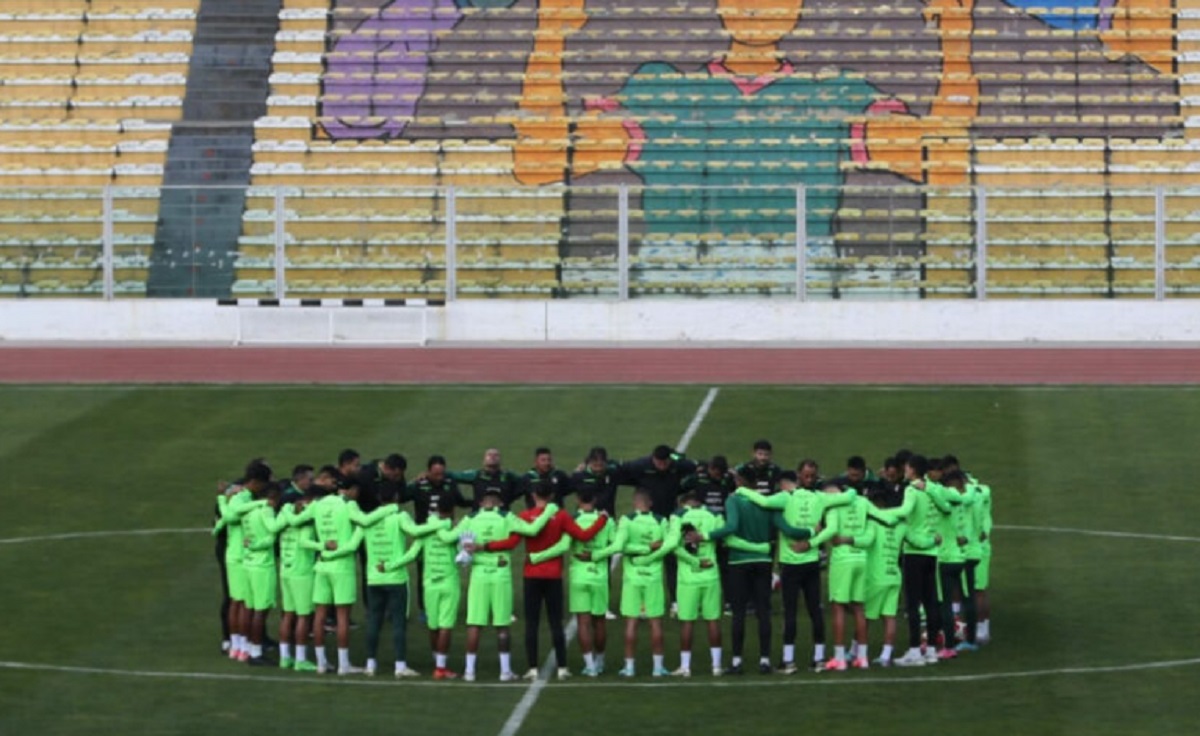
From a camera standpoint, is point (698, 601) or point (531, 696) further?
point (698, 601)

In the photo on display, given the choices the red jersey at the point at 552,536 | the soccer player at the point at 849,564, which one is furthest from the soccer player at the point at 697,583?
the soccer player at the point at 849,564

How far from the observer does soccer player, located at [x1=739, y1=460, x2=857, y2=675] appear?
65.5ft

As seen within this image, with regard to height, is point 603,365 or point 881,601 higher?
point 603,365

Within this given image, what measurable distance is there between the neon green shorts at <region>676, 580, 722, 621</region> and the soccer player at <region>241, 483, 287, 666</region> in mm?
3286

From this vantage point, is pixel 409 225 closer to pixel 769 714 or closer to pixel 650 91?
pixel 650 91

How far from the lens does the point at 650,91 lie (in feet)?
152

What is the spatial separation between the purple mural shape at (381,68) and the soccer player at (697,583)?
2660 centimetres

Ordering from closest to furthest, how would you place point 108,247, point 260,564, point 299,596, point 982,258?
point 299,596
point 260,564
point 982,258
point 108,247

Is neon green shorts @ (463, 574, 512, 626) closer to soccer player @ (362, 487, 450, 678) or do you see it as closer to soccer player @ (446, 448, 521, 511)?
soccer player @ (362, 487, 450, 678)

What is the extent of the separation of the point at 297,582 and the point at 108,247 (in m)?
22.1

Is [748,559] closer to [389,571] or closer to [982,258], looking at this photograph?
[389,571]

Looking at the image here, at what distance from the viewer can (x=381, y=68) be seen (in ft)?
155

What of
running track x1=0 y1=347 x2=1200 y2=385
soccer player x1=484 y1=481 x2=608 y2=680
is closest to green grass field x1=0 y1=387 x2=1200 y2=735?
soccer player x1=484 y1=481 x2=608 y2=680

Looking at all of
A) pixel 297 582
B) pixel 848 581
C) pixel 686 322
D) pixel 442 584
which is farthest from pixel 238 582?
pixel 686 322
